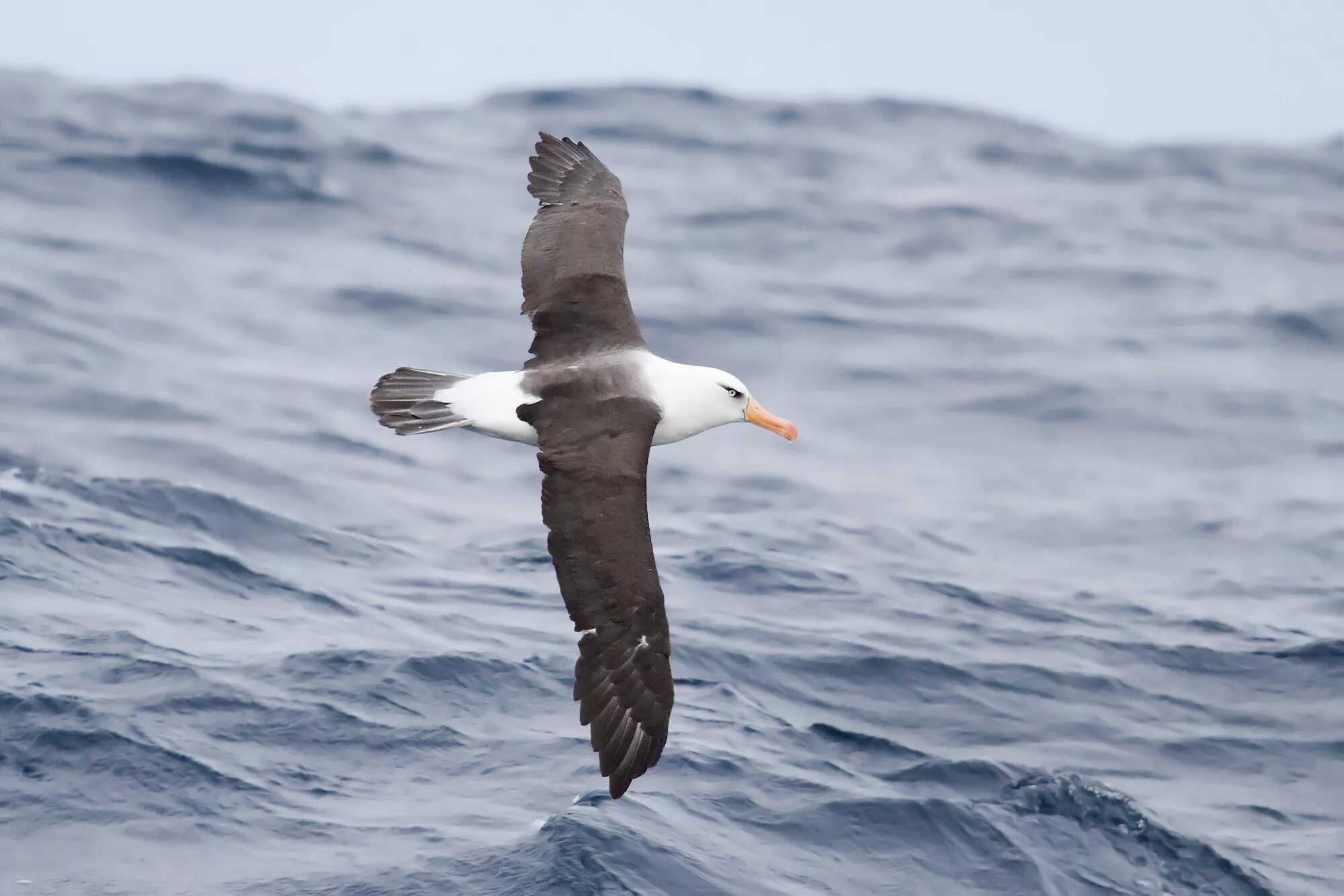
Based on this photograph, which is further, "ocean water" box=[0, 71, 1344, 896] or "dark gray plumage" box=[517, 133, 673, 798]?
"ocean water" box=[0, 71, 1344, 896]

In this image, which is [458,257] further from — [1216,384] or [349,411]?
[1216,384]

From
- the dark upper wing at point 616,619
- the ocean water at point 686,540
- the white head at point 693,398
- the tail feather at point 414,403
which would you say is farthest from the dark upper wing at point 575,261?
the ocean water at point 686,540

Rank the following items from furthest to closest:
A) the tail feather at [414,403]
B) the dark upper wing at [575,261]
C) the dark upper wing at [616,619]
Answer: the dark upper wing at [575,261] → the tail feather at [414,403] → the dark upper wing at [616,619]

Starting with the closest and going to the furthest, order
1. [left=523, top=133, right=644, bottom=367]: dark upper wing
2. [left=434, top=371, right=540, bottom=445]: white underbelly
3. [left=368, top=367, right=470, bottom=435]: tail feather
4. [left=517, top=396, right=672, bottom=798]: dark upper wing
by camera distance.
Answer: [left=517, top=396, right=672, bottom=798]: dark upper wing → [left=434, top=371, right=540, bottom=445]: white underbelly → [left=368, top=367, right=470, bottom=435]: tail feather → [left=523, top=133, right=644, bottom=367]: dark upper wing

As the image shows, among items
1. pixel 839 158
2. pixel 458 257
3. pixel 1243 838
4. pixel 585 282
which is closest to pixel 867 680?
pixel 1243 838

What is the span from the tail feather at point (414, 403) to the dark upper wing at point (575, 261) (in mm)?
565

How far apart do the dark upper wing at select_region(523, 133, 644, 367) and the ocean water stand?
85.9 inches

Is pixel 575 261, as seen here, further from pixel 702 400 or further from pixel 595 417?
pixel 595 417

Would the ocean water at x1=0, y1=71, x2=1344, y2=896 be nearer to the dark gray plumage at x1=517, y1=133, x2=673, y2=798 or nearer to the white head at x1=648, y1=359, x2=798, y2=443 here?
the dark gray plumage at x1=517, y1=133, x2=673, y2=798

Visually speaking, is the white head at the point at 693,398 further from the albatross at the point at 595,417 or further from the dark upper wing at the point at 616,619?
the dark upper wing at the point at 616,619

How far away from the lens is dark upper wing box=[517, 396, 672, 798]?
712cm

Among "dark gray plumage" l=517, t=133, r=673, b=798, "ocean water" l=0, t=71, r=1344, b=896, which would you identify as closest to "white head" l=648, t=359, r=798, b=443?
"dark gray plumage" l=517, t=133, r=673, b=798


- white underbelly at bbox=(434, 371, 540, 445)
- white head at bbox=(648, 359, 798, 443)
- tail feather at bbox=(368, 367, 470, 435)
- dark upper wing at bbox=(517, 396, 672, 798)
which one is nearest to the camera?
dark upper wing at bbox=(517, 396, 672, 798)

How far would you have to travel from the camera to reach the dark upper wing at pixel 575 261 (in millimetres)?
8539
